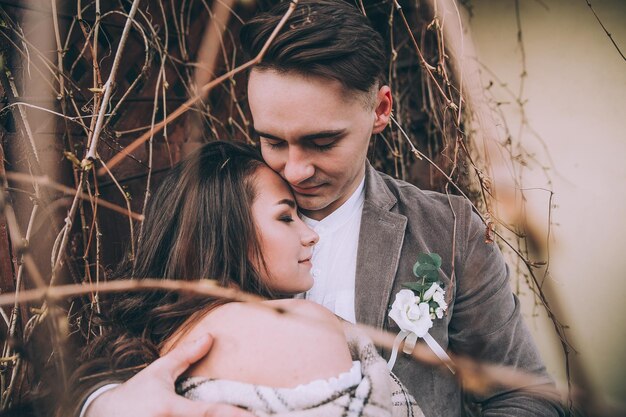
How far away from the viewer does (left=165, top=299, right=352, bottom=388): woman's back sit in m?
1.11

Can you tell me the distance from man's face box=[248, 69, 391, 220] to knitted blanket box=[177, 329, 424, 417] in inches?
27.3

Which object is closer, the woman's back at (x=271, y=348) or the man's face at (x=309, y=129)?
the woman's back at (x=271, y=348)

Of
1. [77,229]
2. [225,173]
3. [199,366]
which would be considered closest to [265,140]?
[225,173]

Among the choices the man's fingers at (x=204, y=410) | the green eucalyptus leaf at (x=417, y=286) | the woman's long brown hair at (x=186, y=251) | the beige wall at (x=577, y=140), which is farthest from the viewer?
the beige wall at (x=577, y=140)

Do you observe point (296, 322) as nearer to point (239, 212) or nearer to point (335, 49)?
point (239, 212)

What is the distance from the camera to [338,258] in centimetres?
183

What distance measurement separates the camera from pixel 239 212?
1530 millimetres

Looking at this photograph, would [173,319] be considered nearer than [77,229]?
Yes

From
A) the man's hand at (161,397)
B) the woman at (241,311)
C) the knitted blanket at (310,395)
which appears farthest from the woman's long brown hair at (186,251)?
the knitted blanket at (310,395)

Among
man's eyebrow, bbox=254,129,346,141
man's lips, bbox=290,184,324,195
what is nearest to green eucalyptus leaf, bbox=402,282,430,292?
man's lips, bbox=290,184,324,195

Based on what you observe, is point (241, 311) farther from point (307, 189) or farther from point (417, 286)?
point (417, 286)

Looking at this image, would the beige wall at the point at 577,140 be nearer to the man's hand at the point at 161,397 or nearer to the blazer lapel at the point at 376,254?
the blazer lapel at the point at 376,254

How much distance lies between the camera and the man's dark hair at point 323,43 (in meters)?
1.58

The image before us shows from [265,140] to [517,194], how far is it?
1506 mm
